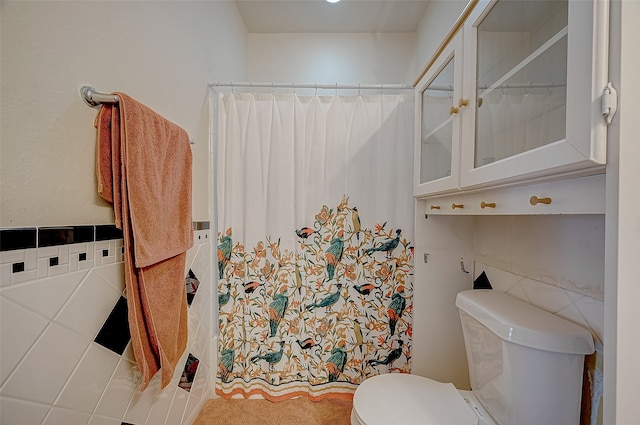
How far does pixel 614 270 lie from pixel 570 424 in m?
0.62

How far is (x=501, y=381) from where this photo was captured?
864mm

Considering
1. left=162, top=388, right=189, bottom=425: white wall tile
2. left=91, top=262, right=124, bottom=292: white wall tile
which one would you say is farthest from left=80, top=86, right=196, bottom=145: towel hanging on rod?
left=162, top=388, right=189, bottom=425: white wall tile

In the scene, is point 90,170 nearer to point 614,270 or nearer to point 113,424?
point 113,424

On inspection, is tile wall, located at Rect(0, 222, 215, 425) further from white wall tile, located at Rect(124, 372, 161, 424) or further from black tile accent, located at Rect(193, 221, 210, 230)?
black tile accent, located at Rect(193, 221, 210, 230)

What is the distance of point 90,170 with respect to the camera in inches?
28.3

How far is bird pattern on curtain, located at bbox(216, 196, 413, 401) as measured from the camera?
1446mm

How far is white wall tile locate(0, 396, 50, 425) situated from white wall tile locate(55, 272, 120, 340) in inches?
6.0

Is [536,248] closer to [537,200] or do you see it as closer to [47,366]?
[537,200]

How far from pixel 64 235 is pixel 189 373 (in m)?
0.93

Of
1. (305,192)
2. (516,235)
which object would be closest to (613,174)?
(516,235)

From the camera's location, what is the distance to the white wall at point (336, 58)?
195 cm

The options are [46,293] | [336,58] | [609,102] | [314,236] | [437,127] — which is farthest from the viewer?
[336,58]

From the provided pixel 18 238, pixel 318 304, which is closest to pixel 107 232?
pixel 18 238

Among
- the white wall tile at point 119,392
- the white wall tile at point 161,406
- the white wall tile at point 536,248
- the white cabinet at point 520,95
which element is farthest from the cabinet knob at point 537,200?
the white wall tile at point 161,406
